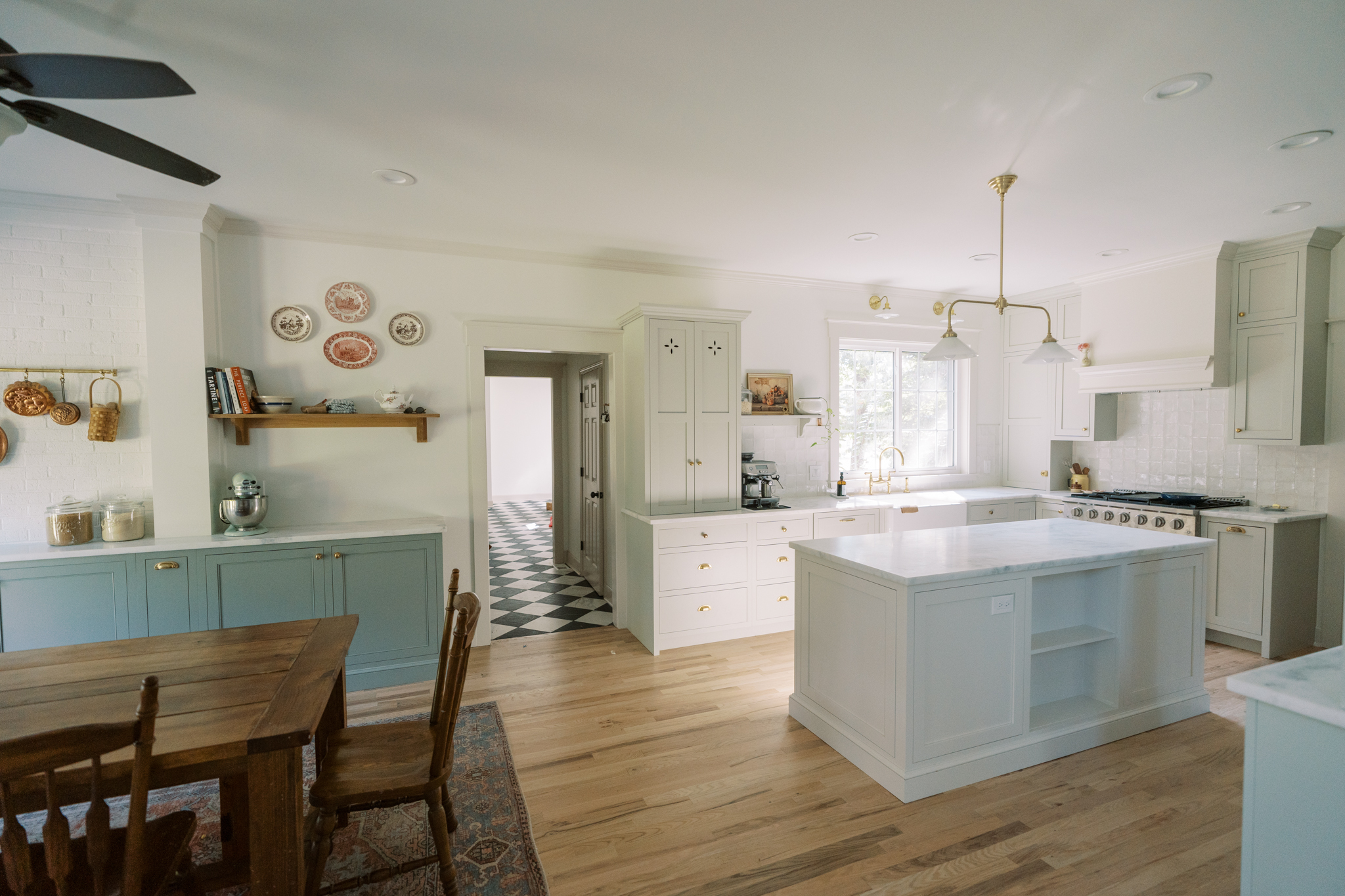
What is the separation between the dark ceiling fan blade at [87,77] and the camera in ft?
4.34

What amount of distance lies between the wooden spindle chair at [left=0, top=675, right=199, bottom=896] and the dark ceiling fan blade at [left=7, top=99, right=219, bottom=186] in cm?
147

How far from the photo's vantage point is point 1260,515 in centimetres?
392

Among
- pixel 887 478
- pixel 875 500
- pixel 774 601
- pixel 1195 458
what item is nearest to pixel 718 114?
pixel 774 601

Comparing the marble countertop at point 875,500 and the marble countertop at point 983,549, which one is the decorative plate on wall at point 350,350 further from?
the marble countertop at point 983,549

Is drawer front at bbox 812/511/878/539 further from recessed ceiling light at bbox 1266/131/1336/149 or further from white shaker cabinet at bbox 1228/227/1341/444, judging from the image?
recessed ceiling light at bbox 1266/131/1336/149

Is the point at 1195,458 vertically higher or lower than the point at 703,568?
higher

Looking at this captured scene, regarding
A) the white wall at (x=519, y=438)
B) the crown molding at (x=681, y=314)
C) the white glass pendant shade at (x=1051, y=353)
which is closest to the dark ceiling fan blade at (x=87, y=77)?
the crown molding at (x=681, y=314)

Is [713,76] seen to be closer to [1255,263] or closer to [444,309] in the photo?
[444,309]

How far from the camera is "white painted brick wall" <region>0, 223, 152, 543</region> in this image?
3.23 m

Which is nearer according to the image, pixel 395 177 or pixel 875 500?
pixel 395 177

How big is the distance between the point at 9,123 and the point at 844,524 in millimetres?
4500

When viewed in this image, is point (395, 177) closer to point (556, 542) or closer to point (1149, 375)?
point (556, 542)

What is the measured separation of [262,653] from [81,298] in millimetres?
2759

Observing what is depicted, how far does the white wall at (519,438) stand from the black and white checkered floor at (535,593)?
97.7 inches
